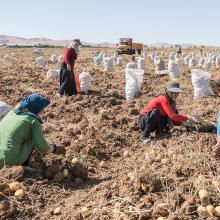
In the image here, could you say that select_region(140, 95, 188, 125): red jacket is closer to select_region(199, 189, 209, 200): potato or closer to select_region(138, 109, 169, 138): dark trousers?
select_region(138, 109, 169, 138): dark trousers

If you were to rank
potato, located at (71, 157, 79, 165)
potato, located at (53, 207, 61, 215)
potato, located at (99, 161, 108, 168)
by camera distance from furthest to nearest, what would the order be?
potato, located at (99, 161, 108, 168)
potato, located at (71, 157, 79, 165)
potato, located at (53, 207, 61, 215)

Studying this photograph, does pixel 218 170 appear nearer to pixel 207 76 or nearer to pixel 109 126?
pixel 109 126

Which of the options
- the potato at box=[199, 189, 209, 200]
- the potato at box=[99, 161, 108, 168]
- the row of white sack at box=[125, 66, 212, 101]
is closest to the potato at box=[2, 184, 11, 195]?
the potato at box=[99, 161, 108, 168]

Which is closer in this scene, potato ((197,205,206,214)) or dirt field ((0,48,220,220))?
potato ((197,205,206,214))

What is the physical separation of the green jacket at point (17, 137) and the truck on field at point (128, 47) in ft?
99.7

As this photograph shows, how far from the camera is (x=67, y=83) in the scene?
906 centimetres

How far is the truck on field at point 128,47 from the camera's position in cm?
3453

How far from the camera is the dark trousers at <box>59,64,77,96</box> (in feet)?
29.6

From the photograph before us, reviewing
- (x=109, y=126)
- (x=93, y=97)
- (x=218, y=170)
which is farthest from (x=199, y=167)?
(x=93, y=97)

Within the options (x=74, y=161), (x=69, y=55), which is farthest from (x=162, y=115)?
(x=69, y=55)

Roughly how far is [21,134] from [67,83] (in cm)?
493

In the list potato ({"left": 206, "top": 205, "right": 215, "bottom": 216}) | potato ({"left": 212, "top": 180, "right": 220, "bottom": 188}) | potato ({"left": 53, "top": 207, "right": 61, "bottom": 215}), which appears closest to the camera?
Answer: potato ({"left": 206, "top": 205, "right": 215, "bottom": 216})

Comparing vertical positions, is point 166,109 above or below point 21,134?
above

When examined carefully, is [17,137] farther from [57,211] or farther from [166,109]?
[166,109]
